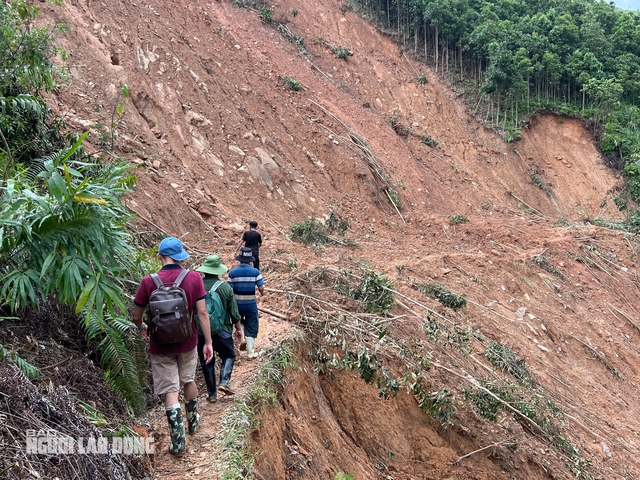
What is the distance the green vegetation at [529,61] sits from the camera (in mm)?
23500

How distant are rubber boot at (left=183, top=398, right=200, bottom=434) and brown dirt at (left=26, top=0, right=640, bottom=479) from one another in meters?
0.09

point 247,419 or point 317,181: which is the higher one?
point 247,419

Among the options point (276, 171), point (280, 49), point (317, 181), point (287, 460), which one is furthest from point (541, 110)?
point (287, 460)

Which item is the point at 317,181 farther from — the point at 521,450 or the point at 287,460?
the point at 287,460

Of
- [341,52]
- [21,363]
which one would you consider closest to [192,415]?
[21,363]

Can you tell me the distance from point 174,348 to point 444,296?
6.52 metres

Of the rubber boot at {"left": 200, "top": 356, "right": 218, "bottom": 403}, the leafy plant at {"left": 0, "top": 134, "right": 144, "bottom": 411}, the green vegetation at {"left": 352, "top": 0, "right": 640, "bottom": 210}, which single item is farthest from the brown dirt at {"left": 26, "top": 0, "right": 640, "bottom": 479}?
the green vegetation at {"left": 352, "top": 0, "right": 640, "bottom": 210}

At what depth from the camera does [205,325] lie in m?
3.58

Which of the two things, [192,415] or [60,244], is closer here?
[60,244]

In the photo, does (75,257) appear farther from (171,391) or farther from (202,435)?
(202,435)

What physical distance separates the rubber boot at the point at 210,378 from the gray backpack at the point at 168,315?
0.84m

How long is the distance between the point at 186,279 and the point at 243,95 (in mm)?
12169

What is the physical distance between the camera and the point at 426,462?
5.70 meters

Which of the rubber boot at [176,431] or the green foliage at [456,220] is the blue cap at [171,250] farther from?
the green foliage at [456,220]
